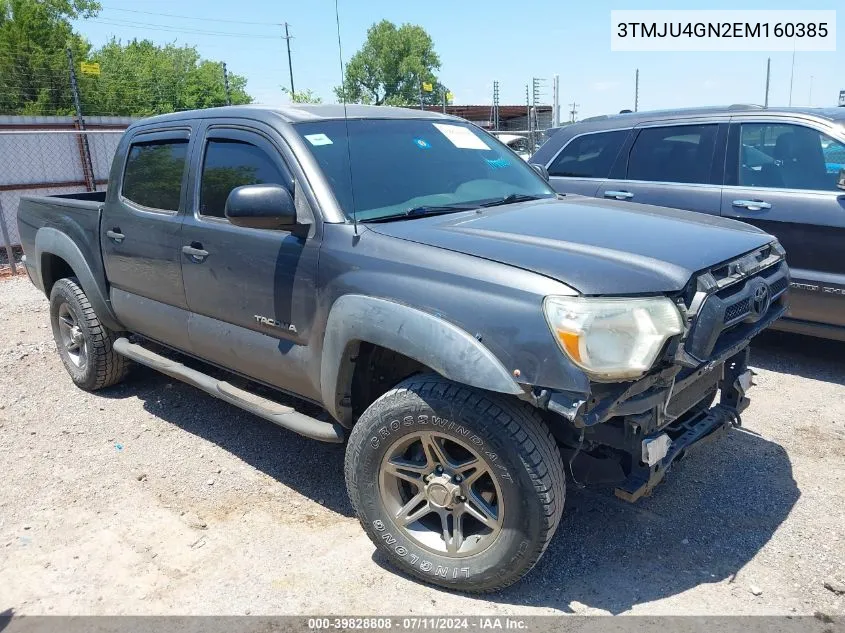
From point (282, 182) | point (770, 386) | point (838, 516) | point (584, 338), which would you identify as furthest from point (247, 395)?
point (770, 386)

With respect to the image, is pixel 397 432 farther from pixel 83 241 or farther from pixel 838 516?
pixel 83 241

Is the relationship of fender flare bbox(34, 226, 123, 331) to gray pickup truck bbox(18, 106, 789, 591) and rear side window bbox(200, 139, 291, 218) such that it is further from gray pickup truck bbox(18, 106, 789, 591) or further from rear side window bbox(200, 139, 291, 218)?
rear side window bbox(200, 139, 291, 218)

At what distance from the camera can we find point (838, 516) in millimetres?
3326

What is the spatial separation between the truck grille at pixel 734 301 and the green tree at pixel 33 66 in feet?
89.7

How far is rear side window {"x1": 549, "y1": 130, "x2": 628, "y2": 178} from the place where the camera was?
6105 mm

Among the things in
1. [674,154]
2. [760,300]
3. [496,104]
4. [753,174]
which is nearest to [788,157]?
[753,174]

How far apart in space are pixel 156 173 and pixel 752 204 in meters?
4.09

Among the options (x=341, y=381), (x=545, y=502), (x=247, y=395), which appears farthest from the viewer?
(x=247, y=395)

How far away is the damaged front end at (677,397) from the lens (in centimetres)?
251

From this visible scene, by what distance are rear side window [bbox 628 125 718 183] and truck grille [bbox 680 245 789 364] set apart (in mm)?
2421

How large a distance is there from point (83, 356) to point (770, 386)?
4921 mm

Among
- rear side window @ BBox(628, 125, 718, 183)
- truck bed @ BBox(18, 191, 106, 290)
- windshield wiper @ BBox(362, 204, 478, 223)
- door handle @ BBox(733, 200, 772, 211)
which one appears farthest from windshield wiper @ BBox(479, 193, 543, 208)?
truck bed @ BBox(18, 191, 106, 290)

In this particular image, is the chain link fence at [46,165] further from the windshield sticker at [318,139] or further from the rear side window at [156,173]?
the windshield sticker at [318,139]

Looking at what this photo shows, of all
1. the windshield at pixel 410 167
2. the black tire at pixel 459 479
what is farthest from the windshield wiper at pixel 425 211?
the black tire at pixel 459 479
